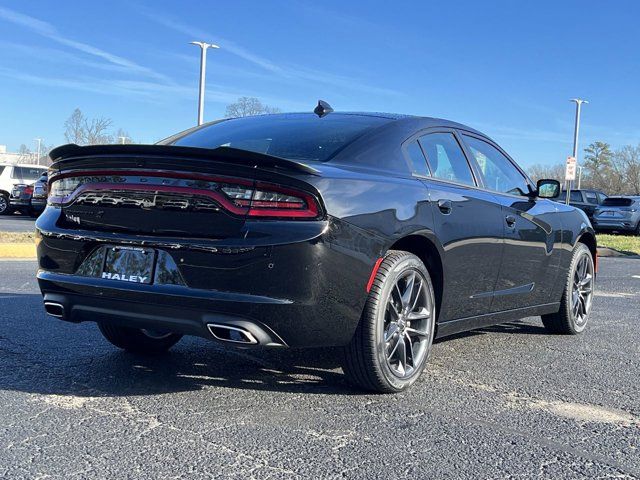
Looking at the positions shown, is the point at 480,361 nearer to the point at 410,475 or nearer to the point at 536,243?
the point at 536,243

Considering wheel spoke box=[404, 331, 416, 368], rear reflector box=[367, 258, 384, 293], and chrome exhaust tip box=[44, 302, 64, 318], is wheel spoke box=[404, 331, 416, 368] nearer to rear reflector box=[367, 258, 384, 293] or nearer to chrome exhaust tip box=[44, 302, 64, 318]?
rear reflector box=[367, 258, 384, 293]

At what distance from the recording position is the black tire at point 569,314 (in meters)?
5.56

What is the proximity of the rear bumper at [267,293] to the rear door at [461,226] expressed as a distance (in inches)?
30.2

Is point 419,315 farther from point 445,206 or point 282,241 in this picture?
point 282,241

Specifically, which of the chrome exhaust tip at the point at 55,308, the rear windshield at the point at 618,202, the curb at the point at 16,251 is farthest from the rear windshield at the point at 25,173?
the chrome exhaust tip at the point at 55,308

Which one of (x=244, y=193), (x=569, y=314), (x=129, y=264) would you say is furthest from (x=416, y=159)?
(x=569, y=314)

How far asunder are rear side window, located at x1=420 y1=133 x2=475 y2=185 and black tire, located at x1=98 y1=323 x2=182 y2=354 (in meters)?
1.91

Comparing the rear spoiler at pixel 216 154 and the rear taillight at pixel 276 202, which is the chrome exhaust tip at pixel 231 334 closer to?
the rear taillight at pixel 276 202

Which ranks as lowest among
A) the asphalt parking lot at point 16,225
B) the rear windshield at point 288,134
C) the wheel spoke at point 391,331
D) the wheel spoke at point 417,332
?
the asphalt parking lot at point 16,225

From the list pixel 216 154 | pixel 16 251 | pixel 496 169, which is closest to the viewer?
pixel 216 154

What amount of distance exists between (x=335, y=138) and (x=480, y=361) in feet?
5.87

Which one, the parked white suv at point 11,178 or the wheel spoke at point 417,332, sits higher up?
the parked white suv at point 11,178

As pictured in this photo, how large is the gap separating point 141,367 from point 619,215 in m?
24.7

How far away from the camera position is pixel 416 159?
4.10 metres
